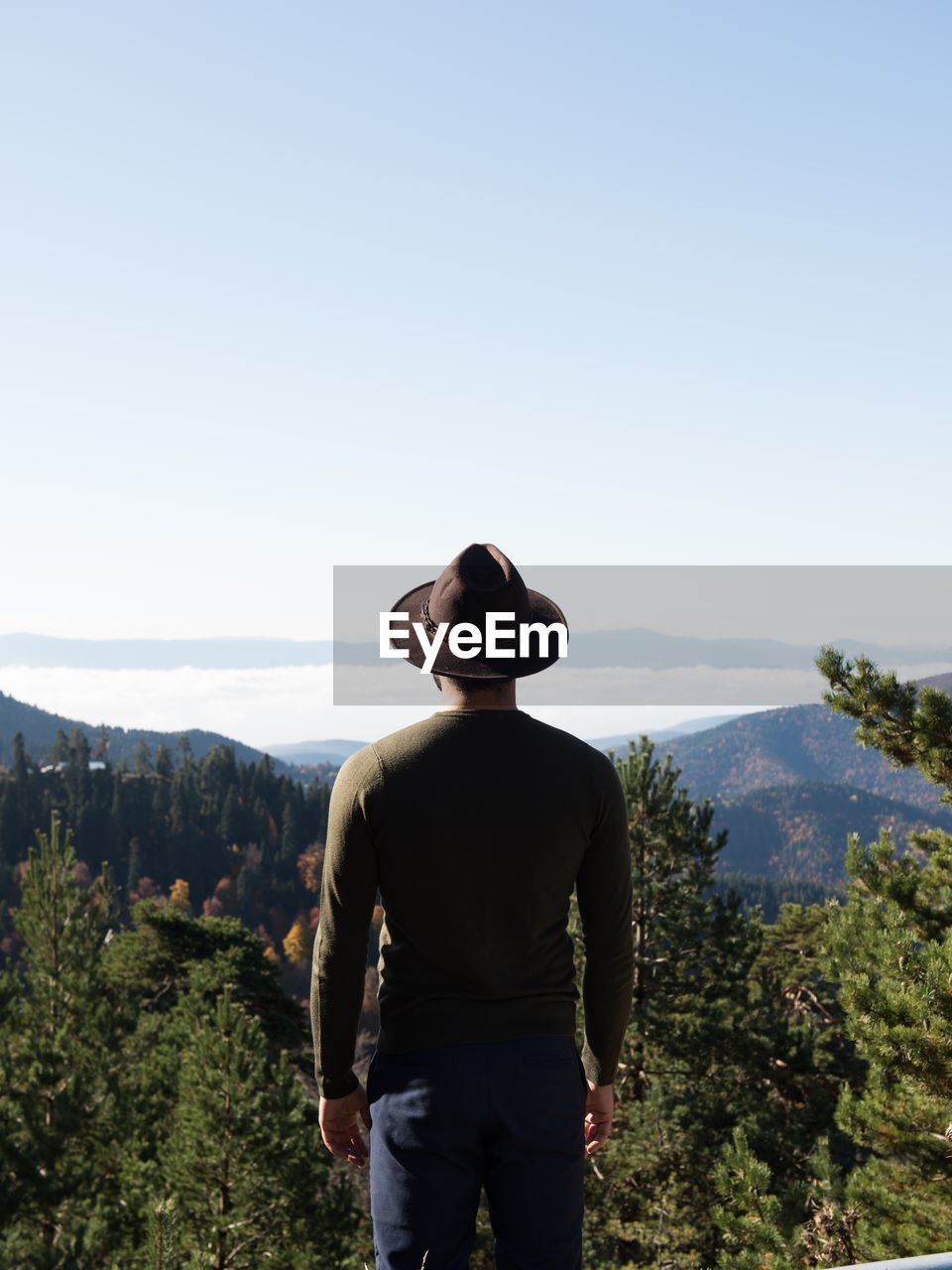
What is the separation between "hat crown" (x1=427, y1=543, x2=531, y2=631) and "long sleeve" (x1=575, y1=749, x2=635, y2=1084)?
475mm

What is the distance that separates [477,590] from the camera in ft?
9.89

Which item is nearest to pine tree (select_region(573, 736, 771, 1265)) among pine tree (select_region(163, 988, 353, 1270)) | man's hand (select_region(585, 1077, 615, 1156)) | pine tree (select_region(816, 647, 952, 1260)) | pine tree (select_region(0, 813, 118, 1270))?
pine tree (select_region(163, 988, 353, 1270))

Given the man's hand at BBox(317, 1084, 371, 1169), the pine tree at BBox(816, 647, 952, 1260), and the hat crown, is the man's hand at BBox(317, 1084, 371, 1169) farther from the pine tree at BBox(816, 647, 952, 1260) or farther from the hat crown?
the pine tree at BBox(816, 647, 952, 1260)

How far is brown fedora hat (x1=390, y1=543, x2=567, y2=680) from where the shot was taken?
9.66ft

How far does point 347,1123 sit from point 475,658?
4.43ft

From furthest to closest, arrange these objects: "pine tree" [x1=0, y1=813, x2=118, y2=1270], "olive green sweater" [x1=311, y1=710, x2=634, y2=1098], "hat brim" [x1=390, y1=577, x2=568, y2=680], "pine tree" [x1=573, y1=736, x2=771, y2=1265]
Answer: "pine tree" [x1=573, y1=736, x2=771, y2=1265] < "pine tree" [x1=0, y1=813, x2=118, y2=1270] < "hat brim" [x1=390, y1=577, x2=568, y2=680] < "olive green sweater" [x1=311, y1=710, x2=634, y2=1098]

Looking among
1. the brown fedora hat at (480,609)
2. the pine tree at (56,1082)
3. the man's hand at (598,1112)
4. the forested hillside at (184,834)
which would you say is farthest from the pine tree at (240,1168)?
the forested hillside at (184,834)

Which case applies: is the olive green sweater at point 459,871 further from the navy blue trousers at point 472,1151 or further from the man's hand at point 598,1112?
the man's hand at point 598,1112

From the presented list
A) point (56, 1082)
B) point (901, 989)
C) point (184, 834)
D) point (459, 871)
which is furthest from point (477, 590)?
point (184, 834)

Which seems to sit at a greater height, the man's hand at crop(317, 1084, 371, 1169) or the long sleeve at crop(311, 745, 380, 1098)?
the long sleeve at crop(311, 745, 380, 1098)

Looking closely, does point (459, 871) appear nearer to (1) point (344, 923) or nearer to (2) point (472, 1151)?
(1) point (344, 923)

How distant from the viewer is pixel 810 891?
17325 cm

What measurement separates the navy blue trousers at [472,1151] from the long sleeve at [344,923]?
0.48 ft

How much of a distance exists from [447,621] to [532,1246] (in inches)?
65.1
